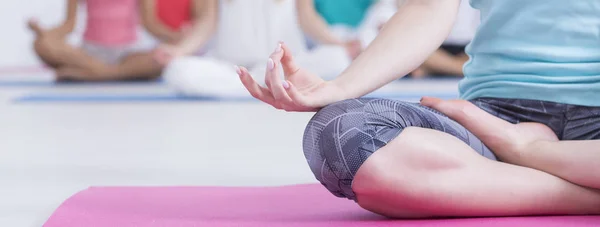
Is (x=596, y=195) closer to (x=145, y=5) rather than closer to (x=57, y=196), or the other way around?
(x=57, y=196)

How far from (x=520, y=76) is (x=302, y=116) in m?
1.46

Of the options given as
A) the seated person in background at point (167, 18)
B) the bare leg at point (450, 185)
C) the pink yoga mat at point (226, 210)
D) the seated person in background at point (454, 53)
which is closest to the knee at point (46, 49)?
the seated person in background at point (167, 18)

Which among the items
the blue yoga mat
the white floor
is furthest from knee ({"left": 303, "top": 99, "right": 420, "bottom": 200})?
the blue yoga mat

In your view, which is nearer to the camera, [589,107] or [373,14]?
[589,107]

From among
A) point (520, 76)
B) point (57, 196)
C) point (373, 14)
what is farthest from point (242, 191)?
point (373, 14)

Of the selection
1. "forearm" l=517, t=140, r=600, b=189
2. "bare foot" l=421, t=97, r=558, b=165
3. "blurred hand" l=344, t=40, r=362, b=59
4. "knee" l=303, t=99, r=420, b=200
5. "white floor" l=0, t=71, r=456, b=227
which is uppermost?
"knee" l=303, t=99, r=420, b=200

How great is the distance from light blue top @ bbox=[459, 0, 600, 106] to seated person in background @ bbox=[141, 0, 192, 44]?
282 centimetres

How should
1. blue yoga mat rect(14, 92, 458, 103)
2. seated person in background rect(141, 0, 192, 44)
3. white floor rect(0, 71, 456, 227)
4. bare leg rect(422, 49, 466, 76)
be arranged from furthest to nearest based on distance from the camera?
bare leg rect(422, 49, 466, 76) < seated person in background rect(141, 0, 192, 44) < blue yoga mat rect(14, 92, 458, 103) < white floor rect(0, 71, 456, 227)

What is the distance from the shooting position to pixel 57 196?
1250 mm

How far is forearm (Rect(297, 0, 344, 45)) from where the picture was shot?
3682 mm

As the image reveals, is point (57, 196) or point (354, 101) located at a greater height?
point (354, 101)

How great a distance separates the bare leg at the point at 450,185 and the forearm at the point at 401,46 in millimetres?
99

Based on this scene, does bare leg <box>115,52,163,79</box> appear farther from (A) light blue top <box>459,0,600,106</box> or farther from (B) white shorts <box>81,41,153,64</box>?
(A) light blue top <box>459,0,600,106</box>

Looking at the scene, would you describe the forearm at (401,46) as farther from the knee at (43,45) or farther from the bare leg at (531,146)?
the knee at (43,45)
